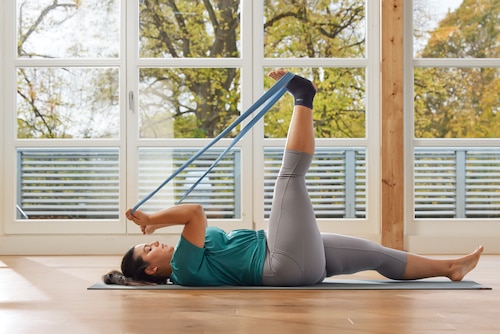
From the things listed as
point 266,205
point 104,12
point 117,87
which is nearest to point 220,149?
point 266,205

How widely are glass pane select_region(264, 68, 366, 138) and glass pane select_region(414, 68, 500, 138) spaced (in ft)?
1.30

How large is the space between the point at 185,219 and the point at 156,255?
23cm

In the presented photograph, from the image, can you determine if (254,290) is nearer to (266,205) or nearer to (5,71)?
(266,205)

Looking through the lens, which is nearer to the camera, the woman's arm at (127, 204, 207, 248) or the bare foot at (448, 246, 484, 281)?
the woman's arm at (127, 204, 207, 248)

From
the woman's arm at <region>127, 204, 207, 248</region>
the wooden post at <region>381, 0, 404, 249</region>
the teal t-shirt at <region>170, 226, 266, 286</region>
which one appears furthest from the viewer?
the wooden post at <region>381, 0, 404, 249</region>

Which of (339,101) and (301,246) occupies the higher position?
(339,101)

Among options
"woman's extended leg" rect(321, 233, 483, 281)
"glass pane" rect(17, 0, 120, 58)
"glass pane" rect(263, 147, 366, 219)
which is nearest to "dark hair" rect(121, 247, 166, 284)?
"woman's extended leg" rect(321, 233, 483, 281)

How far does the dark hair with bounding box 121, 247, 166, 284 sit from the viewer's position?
3311 millimetres

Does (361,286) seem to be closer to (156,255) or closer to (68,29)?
(156,255)

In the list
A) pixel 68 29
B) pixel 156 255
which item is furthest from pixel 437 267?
pixel 68 29

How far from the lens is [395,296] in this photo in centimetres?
313

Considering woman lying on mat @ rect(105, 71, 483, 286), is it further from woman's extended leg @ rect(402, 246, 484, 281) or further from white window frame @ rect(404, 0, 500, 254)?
white window frame @ rect(404, 0, 500, 254)

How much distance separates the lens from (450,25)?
17.6ft

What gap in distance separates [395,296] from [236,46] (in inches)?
105
